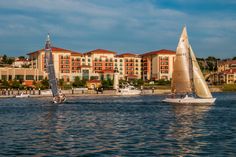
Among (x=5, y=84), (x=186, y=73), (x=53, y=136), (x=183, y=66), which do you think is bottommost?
(x=53, y=136)

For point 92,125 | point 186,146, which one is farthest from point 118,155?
point 92,125

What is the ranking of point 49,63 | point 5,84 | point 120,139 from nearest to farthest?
1. point 120,139
2. point 49,63
3. point 5,84

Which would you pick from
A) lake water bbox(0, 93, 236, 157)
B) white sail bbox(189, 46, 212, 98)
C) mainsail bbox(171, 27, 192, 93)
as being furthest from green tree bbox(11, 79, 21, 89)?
lake water bbox(0, 93, 236, 157)

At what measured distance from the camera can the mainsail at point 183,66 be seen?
259 ft

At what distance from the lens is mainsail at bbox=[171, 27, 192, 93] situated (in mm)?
78875

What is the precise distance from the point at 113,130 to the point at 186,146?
10.3 meters

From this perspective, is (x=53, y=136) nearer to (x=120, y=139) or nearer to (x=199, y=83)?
(x=120, y=139)

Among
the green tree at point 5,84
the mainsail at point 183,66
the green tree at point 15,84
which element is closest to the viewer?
the mainsail at point 183,66

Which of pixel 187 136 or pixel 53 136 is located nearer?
pixel 187 136

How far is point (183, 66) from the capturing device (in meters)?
79.1

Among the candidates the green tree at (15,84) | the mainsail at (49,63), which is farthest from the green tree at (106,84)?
the mainsail at (49,63)

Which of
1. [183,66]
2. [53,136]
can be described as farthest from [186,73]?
[53,136]

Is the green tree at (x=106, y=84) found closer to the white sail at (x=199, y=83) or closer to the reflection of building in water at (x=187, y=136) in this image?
the white sail at (x=199, y=83)

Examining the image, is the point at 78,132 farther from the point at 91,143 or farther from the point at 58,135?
the point at 91,143
